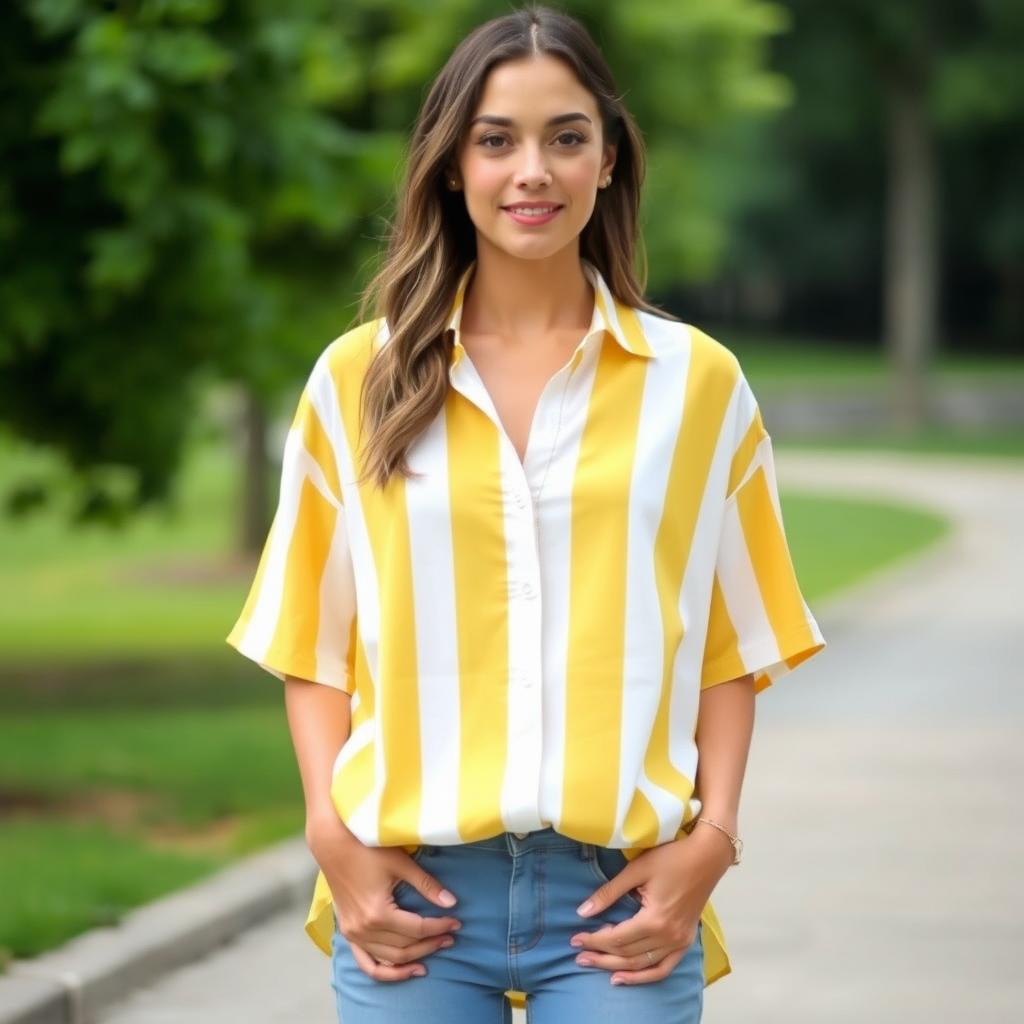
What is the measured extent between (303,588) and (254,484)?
58.5 ft

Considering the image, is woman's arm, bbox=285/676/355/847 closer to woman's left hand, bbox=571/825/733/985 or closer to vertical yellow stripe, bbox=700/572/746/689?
woman's left hand, bbox=571/825/733/985

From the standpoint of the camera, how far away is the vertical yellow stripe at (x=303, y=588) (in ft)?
8.98

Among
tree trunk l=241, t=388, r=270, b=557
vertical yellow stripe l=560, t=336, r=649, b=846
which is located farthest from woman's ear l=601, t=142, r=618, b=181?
tree trunk l=241, t=388, r=270, b=557

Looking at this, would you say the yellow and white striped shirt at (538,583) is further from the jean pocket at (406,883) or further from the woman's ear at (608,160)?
the woman's ear at (608,160)

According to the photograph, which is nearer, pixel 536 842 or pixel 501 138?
pixel 536 842

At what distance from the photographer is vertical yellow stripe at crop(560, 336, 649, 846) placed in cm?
256

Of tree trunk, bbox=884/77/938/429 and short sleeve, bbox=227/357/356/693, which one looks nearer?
short sleeve, bbox=227/357/356/693

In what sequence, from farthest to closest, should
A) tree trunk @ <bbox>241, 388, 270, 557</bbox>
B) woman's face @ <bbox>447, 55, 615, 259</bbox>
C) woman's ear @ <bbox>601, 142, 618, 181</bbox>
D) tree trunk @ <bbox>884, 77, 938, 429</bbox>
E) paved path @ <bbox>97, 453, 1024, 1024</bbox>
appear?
tree trunk @ <bbox>884, 77, 938, 429</bbox> → tree trunk @ <bbox>241, 388, 270, 557</bbox> → paved path @ <bbox>97, 453, 1024, 1024</bbox> → woman's ear @ <bbox>601, 142, 618, 181</bbox> → woman's face @ <bbox>447, 55, 615, 259</bbox>

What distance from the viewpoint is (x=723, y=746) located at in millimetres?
2721

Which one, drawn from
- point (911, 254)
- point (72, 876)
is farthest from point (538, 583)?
point (911, 254)

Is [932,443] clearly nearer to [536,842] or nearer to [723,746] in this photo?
[723,746]

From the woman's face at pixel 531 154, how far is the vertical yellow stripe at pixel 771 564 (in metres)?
0.40

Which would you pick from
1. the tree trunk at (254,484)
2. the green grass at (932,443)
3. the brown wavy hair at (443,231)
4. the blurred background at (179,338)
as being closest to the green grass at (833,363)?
the green grass at (932,443)

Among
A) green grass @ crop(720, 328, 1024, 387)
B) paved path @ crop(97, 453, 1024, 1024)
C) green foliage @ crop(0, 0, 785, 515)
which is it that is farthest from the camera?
green grass @ crop(720, 328, 1024, 387)
